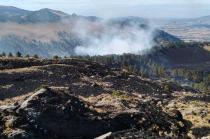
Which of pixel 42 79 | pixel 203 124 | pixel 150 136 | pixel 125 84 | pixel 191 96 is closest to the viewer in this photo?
pixel 150 136

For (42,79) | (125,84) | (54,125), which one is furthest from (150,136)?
(125,84)

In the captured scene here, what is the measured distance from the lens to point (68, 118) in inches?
2044

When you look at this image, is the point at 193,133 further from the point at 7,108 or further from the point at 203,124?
the point at 7,108

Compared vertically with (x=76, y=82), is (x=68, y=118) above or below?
above

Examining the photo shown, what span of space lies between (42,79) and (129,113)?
49591 millimetres

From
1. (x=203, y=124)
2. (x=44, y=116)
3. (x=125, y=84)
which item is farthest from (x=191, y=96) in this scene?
(x=44, y=116)

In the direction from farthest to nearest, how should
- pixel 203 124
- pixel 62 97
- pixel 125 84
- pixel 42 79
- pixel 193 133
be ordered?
pixel 125 84 < pixel 42 79 < pixel 203 124 < pixel 193 133 < pixel 62 97

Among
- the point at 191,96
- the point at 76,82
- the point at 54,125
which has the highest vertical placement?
the point at 54,125

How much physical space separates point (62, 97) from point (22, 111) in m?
4.95

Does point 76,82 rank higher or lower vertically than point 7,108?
lower

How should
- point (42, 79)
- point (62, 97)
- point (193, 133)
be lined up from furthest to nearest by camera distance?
point (42, 79)
point (193, 133)
point (62, 97)

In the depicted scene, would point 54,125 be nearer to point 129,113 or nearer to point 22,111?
point 22,111

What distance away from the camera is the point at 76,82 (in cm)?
10738

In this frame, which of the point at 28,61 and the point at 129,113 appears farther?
the point at 28,61
